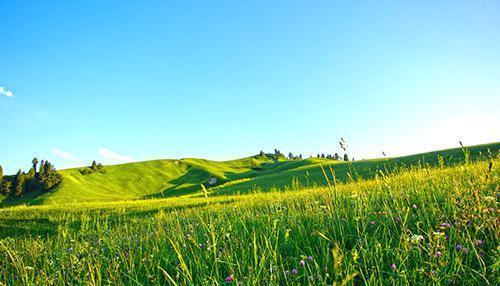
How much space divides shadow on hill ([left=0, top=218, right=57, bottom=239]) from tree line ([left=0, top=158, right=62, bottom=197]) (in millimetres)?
→ 80005

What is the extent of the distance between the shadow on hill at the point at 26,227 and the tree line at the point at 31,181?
262 feet

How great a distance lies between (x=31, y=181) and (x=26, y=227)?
89381mm

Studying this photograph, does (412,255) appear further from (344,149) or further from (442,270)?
(344,149)

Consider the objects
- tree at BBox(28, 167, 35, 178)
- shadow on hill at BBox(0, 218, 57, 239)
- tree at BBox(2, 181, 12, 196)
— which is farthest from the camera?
tree at BBox(28, 167, 35, 178)

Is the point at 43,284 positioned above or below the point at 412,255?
below

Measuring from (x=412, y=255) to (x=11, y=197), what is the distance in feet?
339

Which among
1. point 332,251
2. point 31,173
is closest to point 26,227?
point 332,251

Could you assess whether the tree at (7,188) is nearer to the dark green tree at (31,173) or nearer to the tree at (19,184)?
the tree at (19,184)

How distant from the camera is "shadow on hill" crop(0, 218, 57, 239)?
11.5m

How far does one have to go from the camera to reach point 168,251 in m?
4.34

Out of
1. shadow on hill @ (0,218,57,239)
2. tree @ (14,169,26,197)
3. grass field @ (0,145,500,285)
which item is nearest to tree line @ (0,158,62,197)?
tree @ (14,169,26,197)

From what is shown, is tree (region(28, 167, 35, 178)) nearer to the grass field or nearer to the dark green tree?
the dark green tree

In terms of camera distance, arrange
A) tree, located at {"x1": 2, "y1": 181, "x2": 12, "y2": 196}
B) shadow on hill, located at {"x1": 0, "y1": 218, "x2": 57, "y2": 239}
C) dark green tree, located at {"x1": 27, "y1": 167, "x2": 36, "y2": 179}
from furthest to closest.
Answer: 1. dark green tree, located at {"x1": 27, "y1": 167, "x2": 36, "y2": 179}
2. tree, located at {"x1": 2, "y1": 181, "x2": 12, "y2": 196}
3. shadow on hill, located at {"x1": 0, "y1": 218, "x2": 57, "y2": 239}

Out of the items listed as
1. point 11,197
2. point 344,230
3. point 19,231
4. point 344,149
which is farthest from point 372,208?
point 11,197
